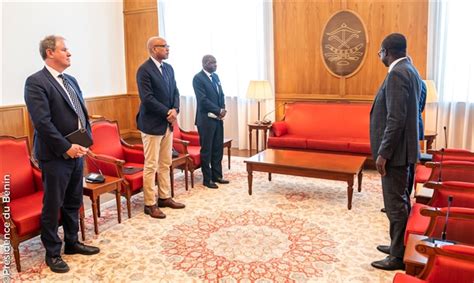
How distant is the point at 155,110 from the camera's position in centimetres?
379

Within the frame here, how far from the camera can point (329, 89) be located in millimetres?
6375

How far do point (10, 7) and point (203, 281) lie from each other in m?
5.42

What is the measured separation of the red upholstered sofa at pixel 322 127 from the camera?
5.42 metres

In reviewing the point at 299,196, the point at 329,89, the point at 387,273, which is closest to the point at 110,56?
the point at 329,89

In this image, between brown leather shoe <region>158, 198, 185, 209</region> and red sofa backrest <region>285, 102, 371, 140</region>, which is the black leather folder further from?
red sofa backrest <region>285, 102, 371, 140</region>

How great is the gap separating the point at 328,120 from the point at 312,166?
192cm

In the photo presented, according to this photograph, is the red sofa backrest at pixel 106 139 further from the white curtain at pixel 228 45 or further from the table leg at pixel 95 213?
the white curtain at pixel 228 45

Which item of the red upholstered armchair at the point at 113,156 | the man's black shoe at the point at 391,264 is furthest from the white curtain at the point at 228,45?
the man's black shoe at the point at 391,264

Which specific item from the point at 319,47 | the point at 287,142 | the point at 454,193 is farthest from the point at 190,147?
the point at 454,193

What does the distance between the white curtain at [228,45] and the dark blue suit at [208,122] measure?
2134 millimetres

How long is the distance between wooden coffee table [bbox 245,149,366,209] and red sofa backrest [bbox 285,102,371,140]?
126 centimetres

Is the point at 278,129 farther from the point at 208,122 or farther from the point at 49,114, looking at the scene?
the point at 49,114

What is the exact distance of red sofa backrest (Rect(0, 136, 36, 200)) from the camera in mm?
3309

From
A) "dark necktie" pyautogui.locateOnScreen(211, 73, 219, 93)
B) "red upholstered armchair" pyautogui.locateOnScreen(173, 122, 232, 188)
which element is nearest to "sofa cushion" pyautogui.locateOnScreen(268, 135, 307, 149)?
"red upholstered armchair" pyautogui.locateOnScreen(173, 122, 232, 188)
